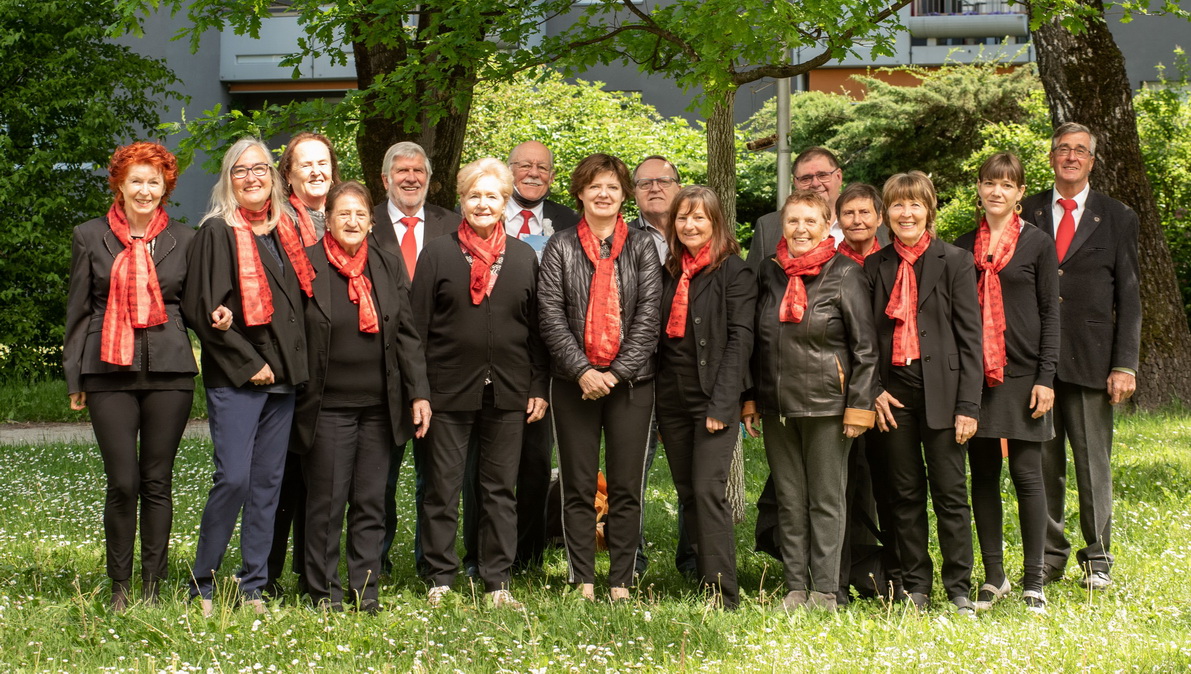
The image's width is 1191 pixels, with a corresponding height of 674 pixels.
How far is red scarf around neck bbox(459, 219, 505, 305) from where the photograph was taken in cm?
549

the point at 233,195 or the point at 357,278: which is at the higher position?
the point at 233,195

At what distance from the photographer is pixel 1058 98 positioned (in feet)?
32.9

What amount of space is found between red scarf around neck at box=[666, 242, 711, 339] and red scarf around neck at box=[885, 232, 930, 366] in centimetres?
88

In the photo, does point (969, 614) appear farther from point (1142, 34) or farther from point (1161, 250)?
point (1142, 34)

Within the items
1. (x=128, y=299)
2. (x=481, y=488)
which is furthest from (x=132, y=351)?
(x=481, y=488)

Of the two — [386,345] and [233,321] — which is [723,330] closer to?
[386,345]

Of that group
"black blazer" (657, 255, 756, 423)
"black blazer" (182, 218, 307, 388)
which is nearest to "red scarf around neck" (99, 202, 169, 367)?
"black blazer" (182, 218, 307, 388)

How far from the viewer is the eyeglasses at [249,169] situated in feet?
16.9

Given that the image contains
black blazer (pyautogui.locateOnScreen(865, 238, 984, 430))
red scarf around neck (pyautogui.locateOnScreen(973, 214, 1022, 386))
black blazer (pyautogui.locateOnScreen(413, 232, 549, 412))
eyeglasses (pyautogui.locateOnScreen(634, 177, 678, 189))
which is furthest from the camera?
eyeglasses (pyautogui.locateOnScreen(634, 177, 678, 189))

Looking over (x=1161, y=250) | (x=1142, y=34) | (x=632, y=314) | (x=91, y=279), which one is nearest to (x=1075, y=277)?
(x=632, y=314)

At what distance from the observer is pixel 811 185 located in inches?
241

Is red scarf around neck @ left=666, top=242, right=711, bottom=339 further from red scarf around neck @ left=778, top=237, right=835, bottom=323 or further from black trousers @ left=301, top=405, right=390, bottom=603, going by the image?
black trousers @ left=301, top=405, right=390, bottom=603

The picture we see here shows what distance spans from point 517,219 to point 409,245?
0.71 meters

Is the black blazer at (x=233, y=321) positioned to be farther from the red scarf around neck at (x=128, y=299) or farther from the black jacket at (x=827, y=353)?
the black jacket at (x=827, y=353)
